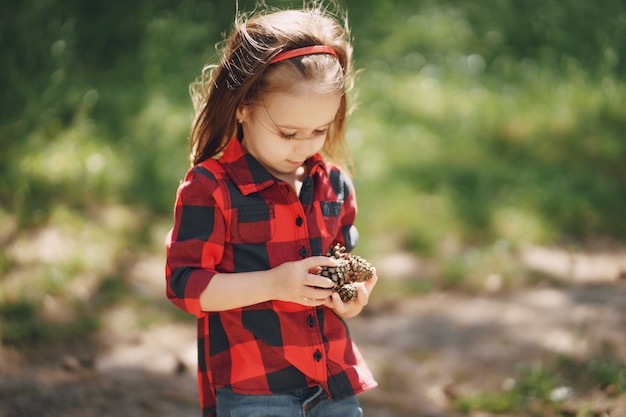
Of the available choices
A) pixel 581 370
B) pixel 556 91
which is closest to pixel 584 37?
pixel 556 91

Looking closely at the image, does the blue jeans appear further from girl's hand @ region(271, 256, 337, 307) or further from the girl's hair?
the girl's hair

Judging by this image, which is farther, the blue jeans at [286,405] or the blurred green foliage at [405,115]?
the blurred green foliage at [405,115]

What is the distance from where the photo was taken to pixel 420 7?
8422 mm

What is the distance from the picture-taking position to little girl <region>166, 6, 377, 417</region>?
6.51 ft

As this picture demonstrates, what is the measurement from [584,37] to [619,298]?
3.34 meters

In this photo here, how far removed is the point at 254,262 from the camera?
208cm

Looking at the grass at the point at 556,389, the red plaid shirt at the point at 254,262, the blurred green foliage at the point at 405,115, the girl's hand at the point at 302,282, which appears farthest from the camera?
the blurred green foliage at the point at 405,115

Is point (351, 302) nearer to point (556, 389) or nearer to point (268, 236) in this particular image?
point (268, 236)

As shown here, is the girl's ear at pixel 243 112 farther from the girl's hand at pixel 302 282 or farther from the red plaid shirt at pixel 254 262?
the girl's hand at pixel 302 282

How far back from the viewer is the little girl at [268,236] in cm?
198

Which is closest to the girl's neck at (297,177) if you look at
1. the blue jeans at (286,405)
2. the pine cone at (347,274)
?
the pine cone at (347,274)

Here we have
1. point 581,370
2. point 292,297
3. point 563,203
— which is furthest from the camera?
point 563,203

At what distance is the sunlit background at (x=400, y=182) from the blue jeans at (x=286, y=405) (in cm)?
101

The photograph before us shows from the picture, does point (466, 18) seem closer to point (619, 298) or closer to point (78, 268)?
point (619, 298)
